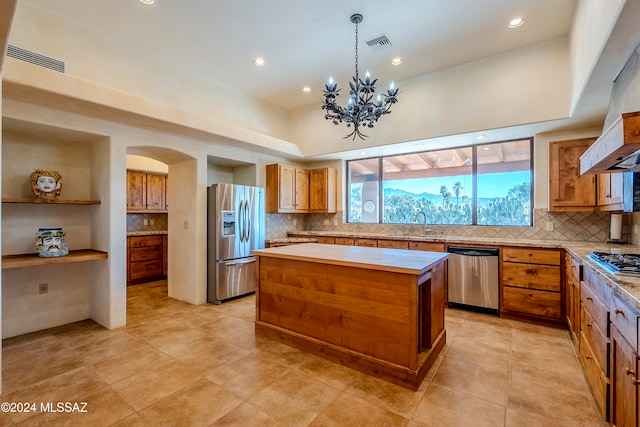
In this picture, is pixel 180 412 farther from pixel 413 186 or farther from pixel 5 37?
pixel 413 186

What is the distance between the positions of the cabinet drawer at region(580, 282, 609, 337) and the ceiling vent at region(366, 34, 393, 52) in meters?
3.16

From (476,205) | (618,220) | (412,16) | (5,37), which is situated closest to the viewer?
(5,37)

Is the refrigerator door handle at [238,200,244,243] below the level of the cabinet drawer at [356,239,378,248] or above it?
above

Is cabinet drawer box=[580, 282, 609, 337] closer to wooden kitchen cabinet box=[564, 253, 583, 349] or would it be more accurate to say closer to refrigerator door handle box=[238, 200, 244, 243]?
wooden kitchen cabinet box=[564, 253, 583, 349]

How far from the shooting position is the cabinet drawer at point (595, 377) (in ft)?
5.97

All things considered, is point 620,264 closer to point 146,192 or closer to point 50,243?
point 50,243

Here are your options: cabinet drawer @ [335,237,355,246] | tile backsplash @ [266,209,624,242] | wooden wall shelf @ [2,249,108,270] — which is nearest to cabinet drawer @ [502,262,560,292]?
tile backsplash @ [266,209,624,242]

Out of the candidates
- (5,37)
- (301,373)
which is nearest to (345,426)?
(301,373)

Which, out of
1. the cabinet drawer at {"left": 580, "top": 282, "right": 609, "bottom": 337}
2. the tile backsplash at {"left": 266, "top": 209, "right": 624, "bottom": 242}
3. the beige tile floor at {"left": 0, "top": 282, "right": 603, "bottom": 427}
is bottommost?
the beige tile floor at {"left": 0, "top": 282, "right": 603, "bottom": 427}

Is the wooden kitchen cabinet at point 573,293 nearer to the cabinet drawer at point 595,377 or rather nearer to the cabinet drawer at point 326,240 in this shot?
the cabinet drawer at point 595,377

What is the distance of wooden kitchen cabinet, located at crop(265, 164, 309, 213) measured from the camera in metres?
5.44

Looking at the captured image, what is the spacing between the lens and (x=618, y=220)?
338 cm

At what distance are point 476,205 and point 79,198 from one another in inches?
226

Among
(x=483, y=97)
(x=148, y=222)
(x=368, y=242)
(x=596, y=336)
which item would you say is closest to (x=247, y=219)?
(x=368, y=242)
